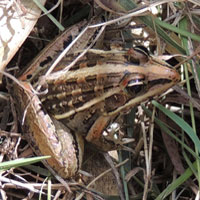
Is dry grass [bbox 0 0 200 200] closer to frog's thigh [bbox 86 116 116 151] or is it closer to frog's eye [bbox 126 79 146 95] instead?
frog's thigh [bbox 86 116 116 151]

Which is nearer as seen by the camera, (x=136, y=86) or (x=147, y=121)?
(x=136, y=86)

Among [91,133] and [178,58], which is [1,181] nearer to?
[91,133]

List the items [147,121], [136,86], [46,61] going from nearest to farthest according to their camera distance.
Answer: [136,86] < [46,61] < [147,121]

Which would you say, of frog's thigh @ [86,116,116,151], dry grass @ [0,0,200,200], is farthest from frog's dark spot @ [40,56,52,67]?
frog's thigh @ [86,116,116,151]

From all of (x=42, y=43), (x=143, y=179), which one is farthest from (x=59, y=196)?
(x=42, y=43)

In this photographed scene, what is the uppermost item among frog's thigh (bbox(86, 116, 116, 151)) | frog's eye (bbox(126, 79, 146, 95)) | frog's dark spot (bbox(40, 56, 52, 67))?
frog's dark spot (bbox(40, 56, 52, 67))

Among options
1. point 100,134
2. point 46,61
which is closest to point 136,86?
point 100,134

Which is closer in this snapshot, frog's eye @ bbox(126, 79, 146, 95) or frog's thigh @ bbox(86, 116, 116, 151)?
frog's eye @ bbox(126, 79, 146, 95)

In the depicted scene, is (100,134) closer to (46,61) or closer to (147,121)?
(147,121)
